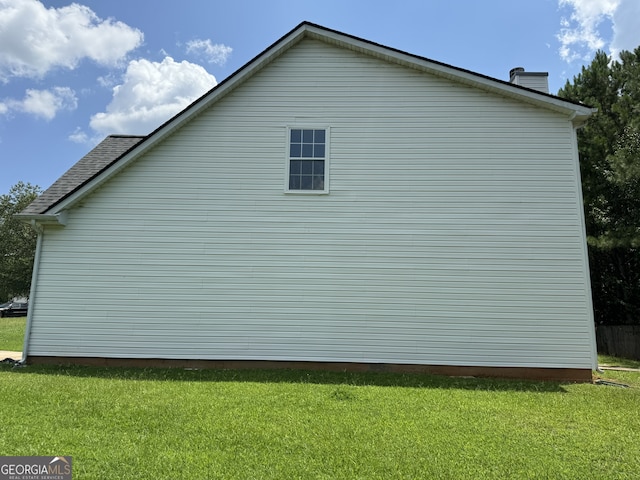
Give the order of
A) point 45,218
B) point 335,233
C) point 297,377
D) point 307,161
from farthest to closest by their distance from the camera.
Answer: point 307,161, point 335,233, point 45,218, point 297,377

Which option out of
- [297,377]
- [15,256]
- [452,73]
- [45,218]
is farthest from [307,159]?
[15,256]

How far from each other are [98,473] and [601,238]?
15.9 meters

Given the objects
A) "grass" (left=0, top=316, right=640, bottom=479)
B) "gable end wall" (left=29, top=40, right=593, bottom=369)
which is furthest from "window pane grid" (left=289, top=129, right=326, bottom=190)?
"grass" (left=0, top=316, right=640, bottom=479)

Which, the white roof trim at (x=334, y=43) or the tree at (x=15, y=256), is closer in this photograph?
the white roof trim at (x=334, y=43)

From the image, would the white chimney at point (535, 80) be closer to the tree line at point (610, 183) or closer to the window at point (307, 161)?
the window at point (307, 161)

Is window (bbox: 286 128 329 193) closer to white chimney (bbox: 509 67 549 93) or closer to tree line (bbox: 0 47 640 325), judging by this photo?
white chimney (bbox: 509 67 549 93)

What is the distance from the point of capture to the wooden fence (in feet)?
49.2

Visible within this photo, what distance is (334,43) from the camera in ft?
31.4

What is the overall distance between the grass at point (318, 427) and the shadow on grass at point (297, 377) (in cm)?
7

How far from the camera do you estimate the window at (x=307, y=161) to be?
9.13 meters

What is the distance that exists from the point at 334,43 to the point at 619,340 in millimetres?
15113

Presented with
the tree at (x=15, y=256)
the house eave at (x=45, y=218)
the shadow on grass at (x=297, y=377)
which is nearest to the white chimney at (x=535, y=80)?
the shadow on grass at (x=297, y=377)

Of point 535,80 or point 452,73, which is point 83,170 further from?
point 535,80

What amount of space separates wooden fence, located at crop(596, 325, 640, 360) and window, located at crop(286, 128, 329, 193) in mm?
13554
